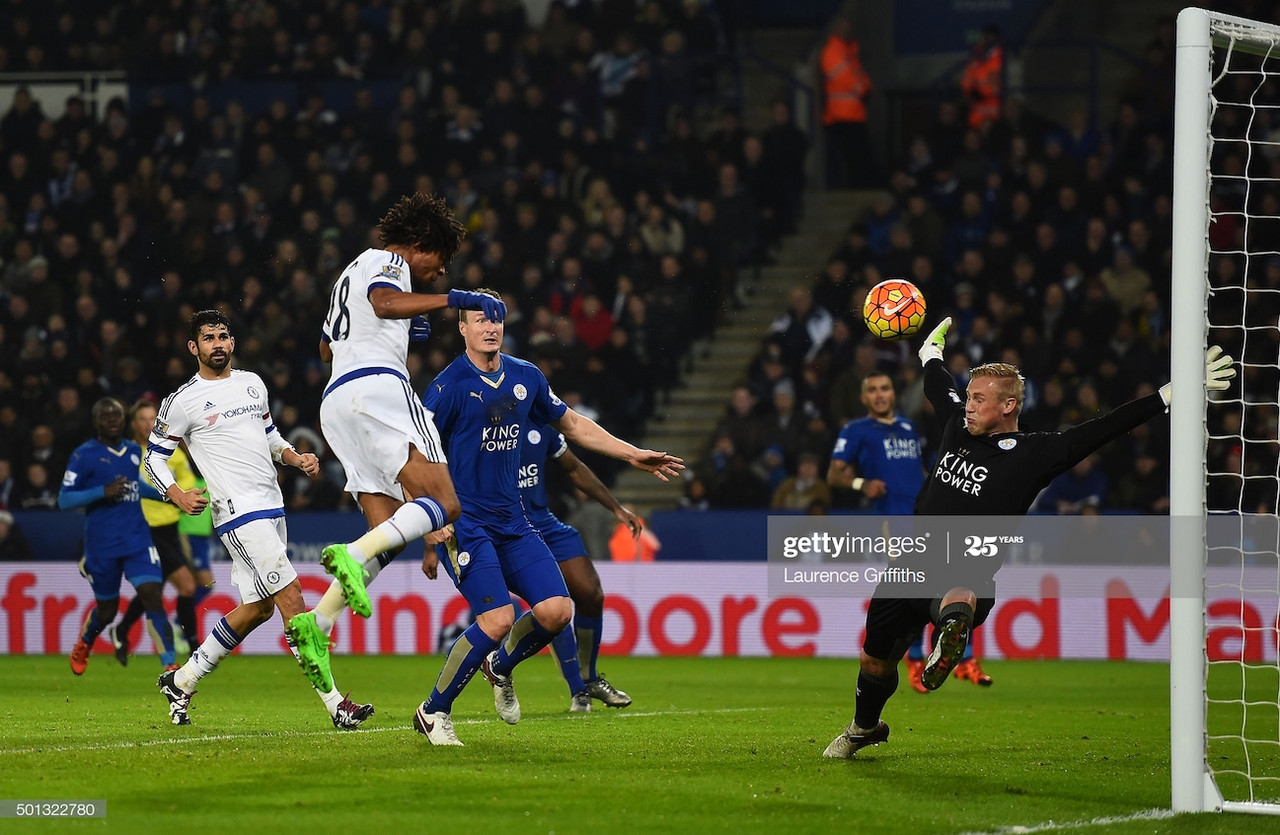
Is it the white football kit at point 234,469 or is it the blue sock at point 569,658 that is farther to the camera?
the blue sock at point 569,658

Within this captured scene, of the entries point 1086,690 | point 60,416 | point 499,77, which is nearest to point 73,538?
point 60,416

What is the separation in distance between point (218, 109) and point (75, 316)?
13.7 ft

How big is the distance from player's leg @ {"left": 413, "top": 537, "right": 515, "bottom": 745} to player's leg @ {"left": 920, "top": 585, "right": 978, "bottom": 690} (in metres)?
2.09

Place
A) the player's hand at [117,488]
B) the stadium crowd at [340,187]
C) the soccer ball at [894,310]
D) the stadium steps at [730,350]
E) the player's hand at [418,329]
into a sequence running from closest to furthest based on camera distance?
the player's hand at [418,329] < the soccer ball at [894,310] < the player's hand at [117,488] < the stadium crowd at [340,187] < the stadium steps at [730,350]

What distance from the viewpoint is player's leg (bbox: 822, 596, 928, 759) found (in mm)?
7547

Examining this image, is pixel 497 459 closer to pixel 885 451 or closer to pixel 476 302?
pixel 476 302

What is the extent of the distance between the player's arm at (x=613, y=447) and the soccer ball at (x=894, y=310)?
5.24 feet

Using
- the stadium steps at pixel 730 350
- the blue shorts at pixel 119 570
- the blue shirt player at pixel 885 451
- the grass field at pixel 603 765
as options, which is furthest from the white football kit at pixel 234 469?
the stadium steps at pixel 730 350

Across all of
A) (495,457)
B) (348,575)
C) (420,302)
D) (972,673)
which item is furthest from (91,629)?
(420,302)

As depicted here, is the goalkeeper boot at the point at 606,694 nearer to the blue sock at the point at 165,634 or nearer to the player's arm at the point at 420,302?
the player's arm at the point at 420,302

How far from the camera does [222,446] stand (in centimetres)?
923

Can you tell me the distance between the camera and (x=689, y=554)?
674 inches

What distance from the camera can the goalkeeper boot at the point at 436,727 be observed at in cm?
780

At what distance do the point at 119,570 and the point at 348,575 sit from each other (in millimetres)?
7235
